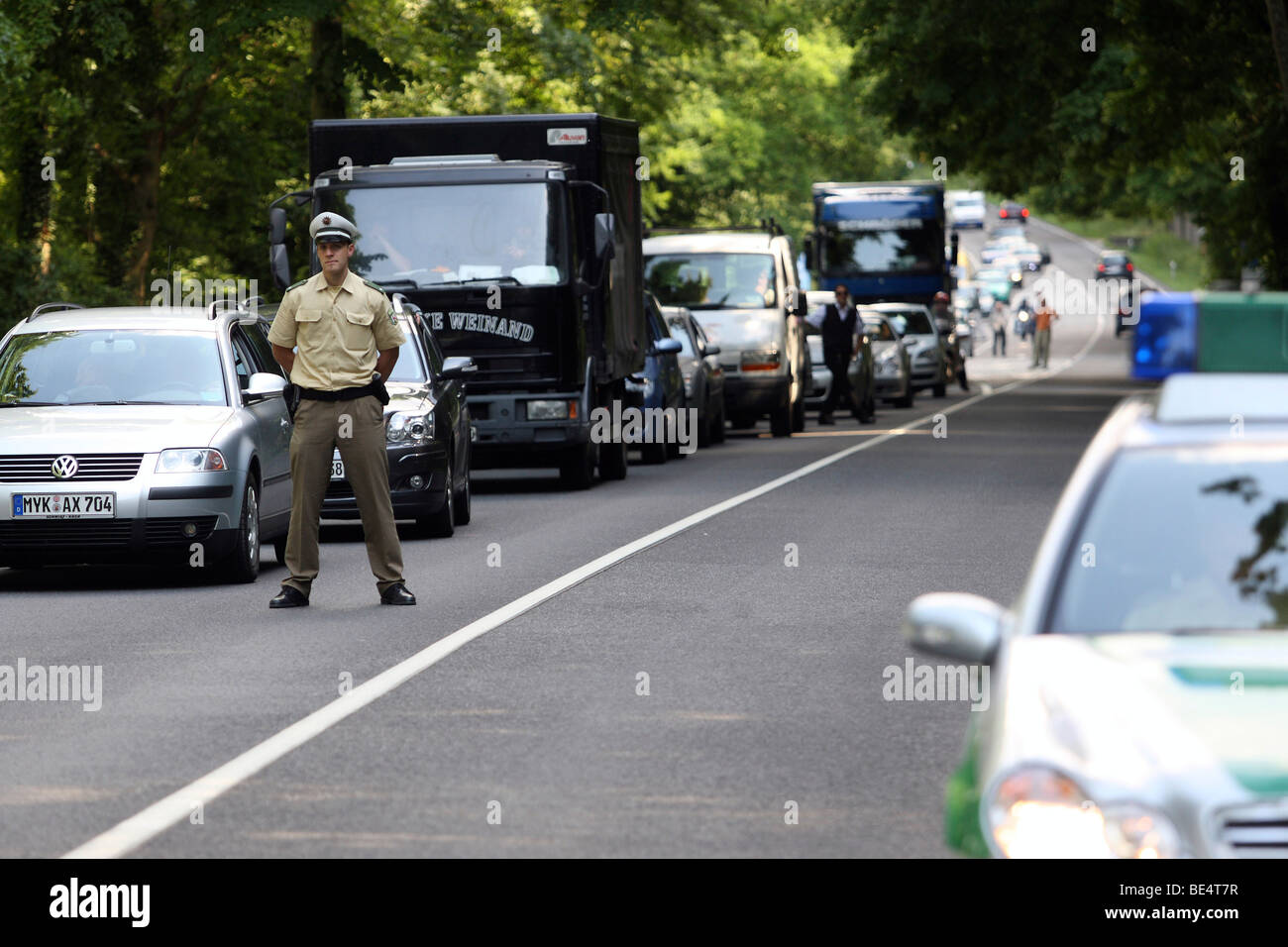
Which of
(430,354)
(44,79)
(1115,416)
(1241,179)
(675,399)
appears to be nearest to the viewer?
(1115,416)

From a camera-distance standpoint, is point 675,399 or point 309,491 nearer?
point 309,491

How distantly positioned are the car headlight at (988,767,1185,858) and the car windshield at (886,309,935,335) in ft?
134

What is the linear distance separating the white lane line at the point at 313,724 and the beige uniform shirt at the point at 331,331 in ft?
4.90

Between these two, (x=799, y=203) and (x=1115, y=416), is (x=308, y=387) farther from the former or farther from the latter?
(x=799, y=203)

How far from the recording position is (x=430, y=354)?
1811cm

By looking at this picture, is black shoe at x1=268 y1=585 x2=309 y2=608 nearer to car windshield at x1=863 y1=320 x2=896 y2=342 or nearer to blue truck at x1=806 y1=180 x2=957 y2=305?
car windshield at x1=863 y1=320 x2=896 y2=342

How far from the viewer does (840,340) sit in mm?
34375

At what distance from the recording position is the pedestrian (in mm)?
65519

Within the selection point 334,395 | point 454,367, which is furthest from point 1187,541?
point 454,367

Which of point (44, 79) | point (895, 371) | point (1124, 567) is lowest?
point (895, 371)

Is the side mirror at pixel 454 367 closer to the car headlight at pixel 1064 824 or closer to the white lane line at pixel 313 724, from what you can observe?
the white lane line at pixel 313 724

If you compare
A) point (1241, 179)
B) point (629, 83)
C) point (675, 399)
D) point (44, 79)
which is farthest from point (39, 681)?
point (629, 83)

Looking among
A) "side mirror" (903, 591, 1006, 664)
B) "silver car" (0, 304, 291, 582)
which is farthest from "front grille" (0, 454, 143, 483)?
"side mirror" (903, 591, 1006, 664)

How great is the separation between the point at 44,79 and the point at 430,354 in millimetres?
13611
